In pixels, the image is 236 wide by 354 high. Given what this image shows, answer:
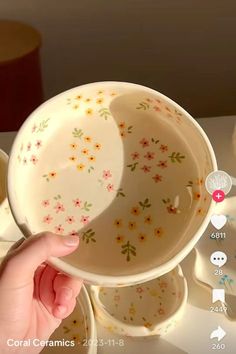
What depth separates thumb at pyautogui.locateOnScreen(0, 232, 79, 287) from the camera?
0.45m

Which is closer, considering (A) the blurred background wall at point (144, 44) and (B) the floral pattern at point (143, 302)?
(B) the floral pattern at point (143, 302)

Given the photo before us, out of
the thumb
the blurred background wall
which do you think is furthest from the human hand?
the blurred background wall

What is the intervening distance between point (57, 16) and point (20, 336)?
1.70 feet

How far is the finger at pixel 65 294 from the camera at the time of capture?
55 cm

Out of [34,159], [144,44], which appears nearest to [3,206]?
[34,159]

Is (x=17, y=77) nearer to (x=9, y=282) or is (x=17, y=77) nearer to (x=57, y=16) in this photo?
(x=57, y=16)

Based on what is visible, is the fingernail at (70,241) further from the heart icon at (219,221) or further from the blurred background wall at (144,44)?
the blurred background wall at (144,44)

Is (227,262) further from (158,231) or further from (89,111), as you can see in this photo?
(89,111)

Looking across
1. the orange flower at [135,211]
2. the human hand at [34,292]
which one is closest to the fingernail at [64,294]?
the human hand at [34,292]

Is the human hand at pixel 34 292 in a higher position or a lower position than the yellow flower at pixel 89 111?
lower

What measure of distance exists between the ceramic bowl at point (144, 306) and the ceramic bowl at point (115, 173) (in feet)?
0.30

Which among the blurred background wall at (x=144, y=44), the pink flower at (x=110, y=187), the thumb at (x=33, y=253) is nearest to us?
the thumb at (x=33, y=253)

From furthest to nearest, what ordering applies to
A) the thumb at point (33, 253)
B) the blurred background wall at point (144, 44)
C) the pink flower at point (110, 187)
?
the blurred background wall at point (144, 44), the pink flower at point (110, 187), the thumb at point (33, 253)

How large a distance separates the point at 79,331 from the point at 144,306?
0.08m
